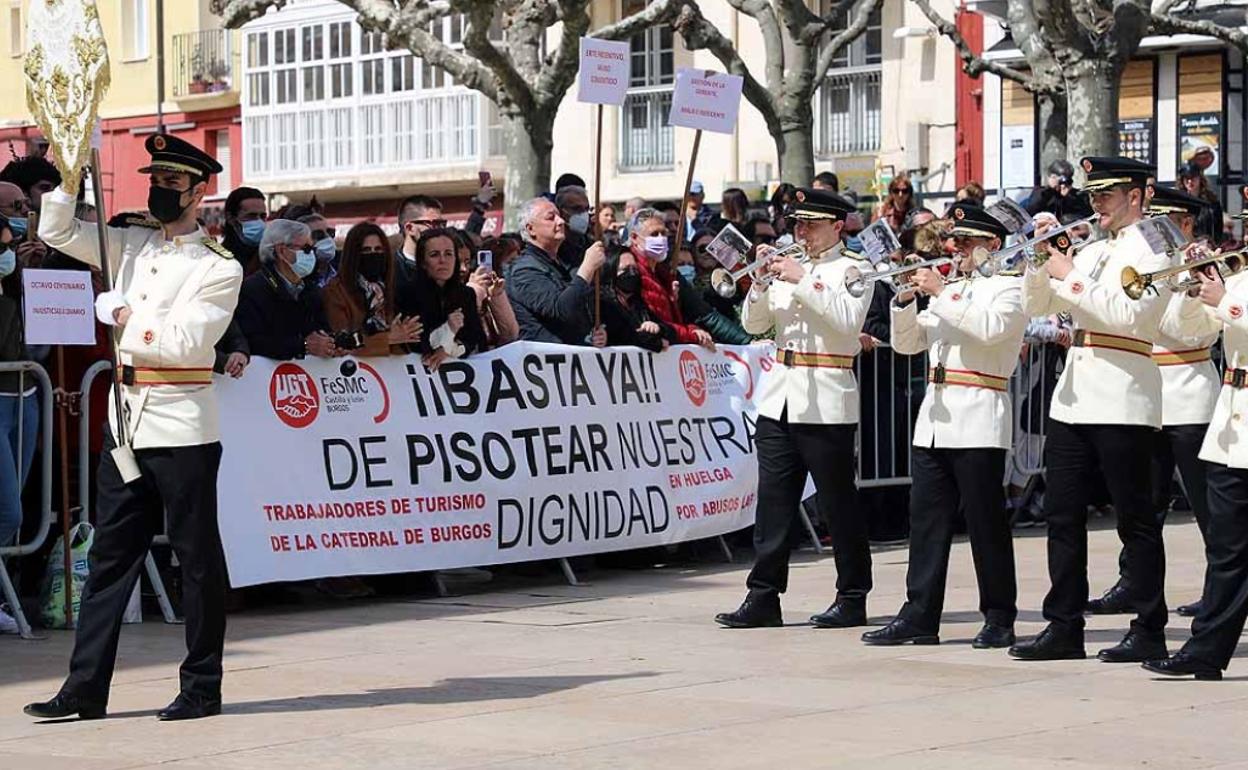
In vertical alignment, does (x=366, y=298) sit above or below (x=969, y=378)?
above

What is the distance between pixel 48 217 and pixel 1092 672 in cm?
452

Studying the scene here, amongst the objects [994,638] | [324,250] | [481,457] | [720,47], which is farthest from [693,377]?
[720,47]

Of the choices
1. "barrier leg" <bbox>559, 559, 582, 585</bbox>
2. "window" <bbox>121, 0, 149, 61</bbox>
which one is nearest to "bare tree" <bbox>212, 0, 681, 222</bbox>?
"barrier leg" <bbox>559, 559, 582, 585</bbox>

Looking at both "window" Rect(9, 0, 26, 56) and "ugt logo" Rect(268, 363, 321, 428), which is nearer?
"ugt logo" Rect(268, 363, 321, 428)

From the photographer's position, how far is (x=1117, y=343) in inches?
412

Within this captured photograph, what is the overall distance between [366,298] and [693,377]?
261 centimetres

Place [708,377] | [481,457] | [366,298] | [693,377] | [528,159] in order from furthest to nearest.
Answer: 1. [528,159]
2. [708,377]
3. [693,377]
4. [481,457]
5. [366,298]

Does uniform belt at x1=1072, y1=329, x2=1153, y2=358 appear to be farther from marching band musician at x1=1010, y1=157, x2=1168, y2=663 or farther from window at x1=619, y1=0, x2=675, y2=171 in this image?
window at x1=619, y1=0, x2=675, y2=171

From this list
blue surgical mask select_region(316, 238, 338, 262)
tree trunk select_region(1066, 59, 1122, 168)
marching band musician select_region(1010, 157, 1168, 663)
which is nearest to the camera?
marching band musician select_region(1010, 157, 1168, 663)

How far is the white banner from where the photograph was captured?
39.7 ft

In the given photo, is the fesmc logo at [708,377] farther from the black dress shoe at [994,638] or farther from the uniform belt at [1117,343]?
the uniform belt at [1117,343]

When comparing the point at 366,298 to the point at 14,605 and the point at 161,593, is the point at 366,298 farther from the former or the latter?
the point at 14,605

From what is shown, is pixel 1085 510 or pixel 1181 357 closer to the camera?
pixel 1085 510

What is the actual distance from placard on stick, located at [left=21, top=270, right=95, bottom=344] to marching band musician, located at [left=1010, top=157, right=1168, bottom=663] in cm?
407
